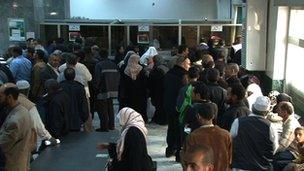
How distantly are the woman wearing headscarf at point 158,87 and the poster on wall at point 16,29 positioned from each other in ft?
21.8

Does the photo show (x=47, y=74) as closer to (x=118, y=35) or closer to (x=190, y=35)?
(x=118, y=35)

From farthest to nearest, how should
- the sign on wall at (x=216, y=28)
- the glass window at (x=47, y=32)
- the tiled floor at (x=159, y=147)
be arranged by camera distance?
the glass window at (x=47, y=32), the sign on wall at (x=216, y=28), the tiled floor at (x=159, y=147)

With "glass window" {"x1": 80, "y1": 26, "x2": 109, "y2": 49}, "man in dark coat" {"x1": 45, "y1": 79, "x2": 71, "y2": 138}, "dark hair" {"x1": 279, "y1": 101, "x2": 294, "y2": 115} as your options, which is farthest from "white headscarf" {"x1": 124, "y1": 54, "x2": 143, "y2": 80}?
"glass window" {"x1": 80, "y1": 26, "x2": 109, "y2": 49}

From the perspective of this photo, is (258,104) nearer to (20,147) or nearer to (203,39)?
(20,147)

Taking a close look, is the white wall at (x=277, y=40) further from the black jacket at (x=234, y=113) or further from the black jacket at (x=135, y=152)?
the black jacket at (x=135, y=152)

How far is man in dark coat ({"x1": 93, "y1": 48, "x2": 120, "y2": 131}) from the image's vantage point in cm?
893

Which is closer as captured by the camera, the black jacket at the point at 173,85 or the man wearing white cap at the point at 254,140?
the man wearing white cap at the point at 254,140

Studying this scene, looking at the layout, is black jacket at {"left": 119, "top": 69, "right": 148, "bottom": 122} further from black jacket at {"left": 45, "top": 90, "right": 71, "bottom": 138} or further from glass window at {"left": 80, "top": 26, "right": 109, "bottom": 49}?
glass window at {"left": 80, "top": 26, "right": 109, "bottom": 49}

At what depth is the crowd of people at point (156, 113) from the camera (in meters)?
4.78

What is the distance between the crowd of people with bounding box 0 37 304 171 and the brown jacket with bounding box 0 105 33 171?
0.01 m

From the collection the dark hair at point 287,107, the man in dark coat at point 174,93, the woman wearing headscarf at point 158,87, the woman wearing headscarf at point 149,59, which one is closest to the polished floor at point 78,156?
the man in dark coat at point 174,93

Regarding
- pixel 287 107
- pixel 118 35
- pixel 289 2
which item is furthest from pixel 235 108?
pixel 118 35

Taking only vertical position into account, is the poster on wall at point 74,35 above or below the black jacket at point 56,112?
above

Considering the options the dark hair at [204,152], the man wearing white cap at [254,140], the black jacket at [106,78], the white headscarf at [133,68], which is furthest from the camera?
the black jacket at [106,78]
